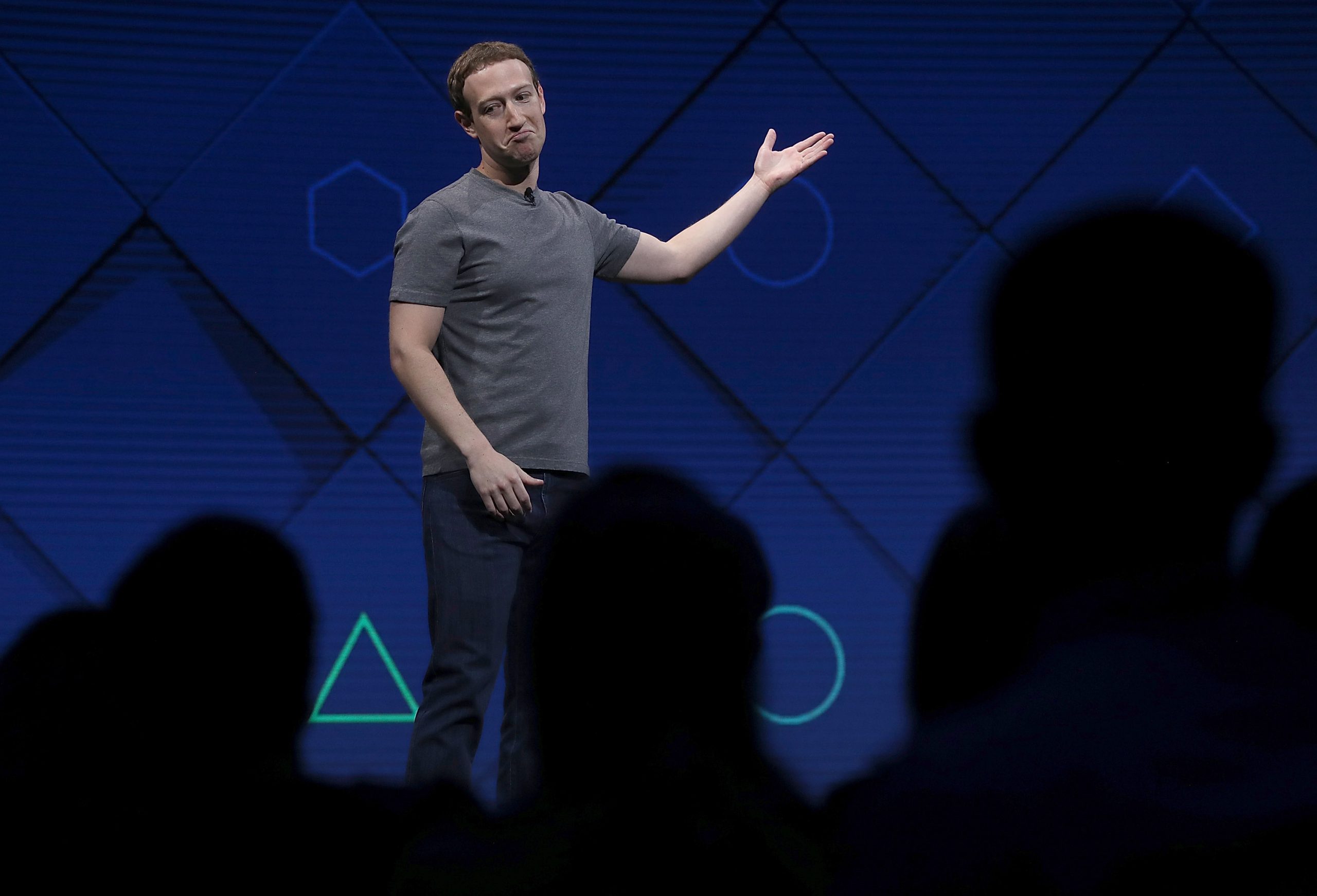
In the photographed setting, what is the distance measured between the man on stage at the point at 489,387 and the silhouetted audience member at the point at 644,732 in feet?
0.21

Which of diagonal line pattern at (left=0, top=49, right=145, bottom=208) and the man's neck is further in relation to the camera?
diagonal line pattern at (left=0, top=49, right=145, bottom=208)

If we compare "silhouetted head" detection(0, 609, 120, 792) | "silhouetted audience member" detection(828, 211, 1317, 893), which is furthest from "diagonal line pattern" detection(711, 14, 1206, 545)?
"silhouetted head" detection(0, 609, 120, 792)

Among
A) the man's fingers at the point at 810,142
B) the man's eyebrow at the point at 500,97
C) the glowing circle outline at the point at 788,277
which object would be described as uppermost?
the man's eyebrow at the point at 500,97

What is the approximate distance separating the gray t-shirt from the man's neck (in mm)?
21

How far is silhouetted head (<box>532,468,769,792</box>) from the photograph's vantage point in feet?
4.22

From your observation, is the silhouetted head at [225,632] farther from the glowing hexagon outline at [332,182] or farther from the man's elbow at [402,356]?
the man's elbow at [402,356]

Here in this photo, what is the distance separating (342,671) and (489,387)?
3.25 feet

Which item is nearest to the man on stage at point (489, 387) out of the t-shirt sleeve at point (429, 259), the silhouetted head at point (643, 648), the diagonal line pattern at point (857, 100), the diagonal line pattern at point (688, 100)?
the t-shirt sleeve at point (429, 259)

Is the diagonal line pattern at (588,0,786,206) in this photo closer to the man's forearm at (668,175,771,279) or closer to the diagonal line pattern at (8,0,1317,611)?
the diagonal line pattern at (8,0,1317,611)

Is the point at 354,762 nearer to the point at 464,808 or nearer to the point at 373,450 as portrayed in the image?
the point at 373,450

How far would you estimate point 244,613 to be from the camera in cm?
221

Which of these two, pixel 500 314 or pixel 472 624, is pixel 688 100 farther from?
pixel 472 624

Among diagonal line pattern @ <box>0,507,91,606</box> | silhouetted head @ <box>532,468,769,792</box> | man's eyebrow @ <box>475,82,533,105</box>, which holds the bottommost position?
silhouetted head @ <box>532,468,769,792</box>

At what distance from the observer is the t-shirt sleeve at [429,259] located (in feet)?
4.83
